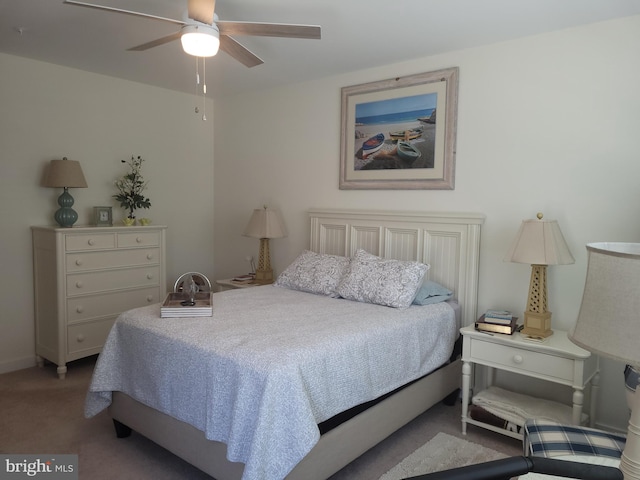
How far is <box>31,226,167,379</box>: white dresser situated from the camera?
346cm

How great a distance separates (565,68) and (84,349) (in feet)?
12.9

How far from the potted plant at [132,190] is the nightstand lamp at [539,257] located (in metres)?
3.13

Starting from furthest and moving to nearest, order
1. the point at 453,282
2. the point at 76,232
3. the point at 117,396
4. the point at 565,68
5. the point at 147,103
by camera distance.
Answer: the point at 147,103
the point at 76,232
the point at 453,282
the point at 565,68
the point at 117,396

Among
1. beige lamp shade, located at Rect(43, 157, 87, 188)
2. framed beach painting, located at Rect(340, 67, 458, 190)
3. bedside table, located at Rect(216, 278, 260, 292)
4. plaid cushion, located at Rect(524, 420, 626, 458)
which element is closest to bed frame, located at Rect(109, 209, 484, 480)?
framed beach painting, located at Rect(340, 67, 458, 190)

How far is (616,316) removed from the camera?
0.93 m

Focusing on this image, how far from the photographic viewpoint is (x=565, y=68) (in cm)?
273

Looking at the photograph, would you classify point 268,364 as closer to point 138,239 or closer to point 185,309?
point 185,309

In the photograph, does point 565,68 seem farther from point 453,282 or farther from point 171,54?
point 171,54

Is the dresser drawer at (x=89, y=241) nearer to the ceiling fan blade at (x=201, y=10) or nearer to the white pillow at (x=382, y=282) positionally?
the white pillow at (x=382, y=282)

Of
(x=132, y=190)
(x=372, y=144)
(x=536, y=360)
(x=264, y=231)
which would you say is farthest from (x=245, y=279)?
(x=536, y=360)

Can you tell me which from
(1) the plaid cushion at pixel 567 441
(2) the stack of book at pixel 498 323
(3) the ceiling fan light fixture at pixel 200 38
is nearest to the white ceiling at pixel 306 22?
(3) the ceiling fan light fixture at pixel 200 38

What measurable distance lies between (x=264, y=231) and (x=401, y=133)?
1.41 m

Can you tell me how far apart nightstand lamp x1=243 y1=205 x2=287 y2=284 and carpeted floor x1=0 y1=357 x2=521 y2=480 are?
5.44ft

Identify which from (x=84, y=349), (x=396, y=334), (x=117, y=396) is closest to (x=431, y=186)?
Result: (x=396, y=334)
